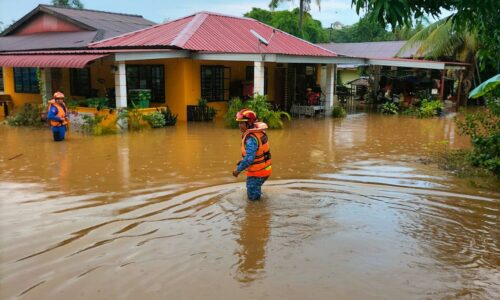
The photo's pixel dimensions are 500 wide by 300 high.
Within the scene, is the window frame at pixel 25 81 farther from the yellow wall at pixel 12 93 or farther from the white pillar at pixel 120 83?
the white pillar at pixel 120 83

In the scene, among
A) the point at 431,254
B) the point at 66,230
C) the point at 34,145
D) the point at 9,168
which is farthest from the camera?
the point at 34,145

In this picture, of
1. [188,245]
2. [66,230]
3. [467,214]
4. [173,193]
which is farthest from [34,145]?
[467,214]

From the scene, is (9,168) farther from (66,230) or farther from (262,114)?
(262,114)

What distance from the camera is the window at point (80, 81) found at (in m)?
20.4

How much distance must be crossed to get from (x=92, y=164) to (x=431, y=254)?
22.6 ft

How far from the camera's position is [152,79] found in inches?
728

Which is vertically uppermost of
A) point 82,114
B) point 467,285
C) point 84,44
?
point 84,44

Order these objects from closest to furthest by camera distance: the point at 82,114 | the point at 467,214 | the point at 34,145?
the point at 467,214, the point at 34,145, the point at 82,114

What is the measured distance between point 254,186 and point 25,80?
18.9m

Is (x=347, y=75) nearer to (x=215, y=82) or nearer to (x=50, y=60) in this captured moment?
(x=215, y=82)

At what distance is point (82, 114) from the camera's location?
15.7 meters

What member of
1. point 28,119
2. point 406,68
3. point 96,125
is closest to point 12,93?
point 28,119

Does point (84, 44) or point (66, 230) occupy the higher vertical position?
point (84, 44)

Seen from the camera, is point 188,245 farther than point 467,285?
Yes
